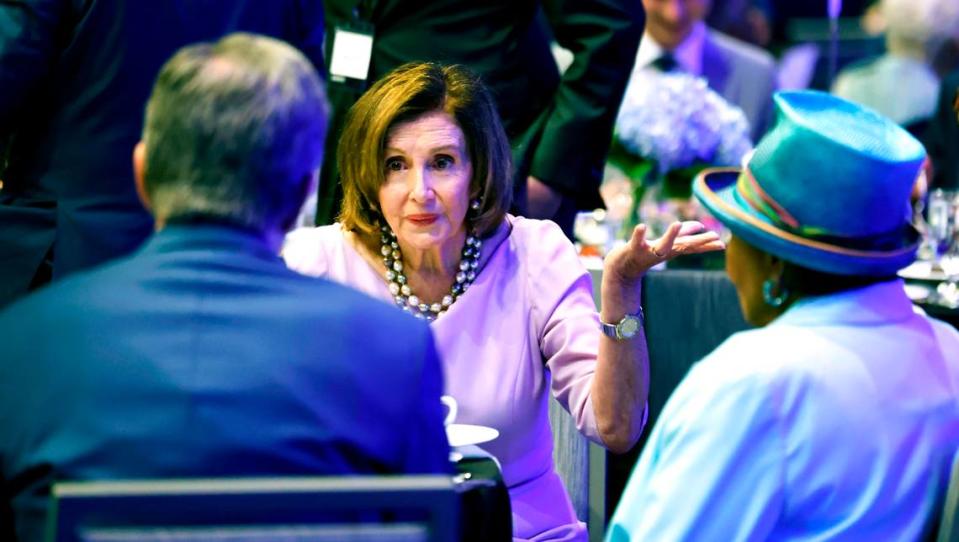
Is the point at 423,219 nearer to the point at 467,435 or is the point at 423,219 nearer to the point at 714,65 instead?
the point at 467,435

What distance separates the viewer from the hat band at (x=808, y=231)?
2.02 metres

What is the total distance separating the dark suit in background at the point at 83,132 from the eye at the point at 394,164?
1.71ft

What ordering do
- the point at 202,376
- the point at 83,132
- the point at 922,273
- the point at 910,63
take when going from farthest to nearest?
the point at 910,63
the point at 922,273
the point at 83,132
the point at 202,376

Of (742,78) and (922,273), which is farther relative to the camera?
(742,78)

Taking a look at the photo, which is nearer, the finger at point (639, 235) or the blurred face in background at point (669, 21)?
the finger at point (639, 235)

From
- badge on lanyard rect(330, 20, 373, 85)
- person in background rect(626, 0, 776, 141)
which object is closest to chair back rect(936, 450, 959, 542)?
badge on lanyard rect(330, 20, 373, 85)

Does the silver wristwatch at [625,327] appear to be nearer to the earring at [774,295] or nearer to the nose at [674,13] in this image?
the earring at [774,295]

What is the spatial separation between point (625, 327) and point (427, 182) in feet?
1.89

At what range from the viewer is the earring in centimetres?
207

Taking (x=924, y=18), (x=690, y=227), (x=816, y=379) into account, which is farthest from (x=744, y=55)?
(x=816, y=379)

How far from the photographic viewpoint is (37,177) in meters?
3.17

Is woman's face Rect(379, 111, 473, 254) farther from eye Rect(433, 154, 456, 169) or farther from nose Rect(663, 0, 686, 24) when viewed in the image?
nose Rect(663, 0, 686, 24)

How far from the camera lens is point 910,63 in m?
7.06

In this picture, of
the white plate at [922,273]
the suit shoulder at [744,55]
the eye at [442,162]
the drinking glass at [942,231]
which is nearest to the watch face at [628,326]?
the eye at [442,162]
